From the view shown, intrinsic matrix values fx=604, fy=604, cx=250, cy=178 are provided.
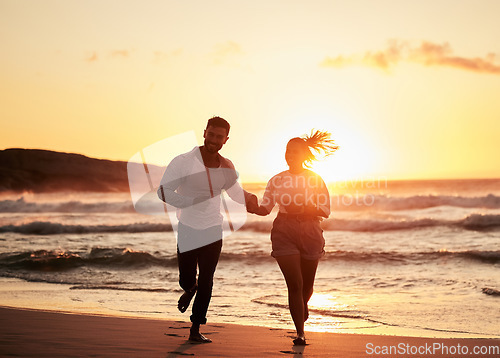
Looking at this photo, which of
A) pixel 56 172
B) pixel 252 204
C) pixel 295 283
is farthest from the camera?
pixel 56 172

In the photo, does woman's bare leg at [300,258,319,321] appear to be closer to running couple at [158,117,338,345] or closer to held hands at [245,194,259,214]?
running couple at [158,117,338,345]

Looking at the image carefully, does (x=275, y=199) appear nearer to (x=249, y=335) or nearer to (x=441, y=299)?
(x=249, y=335)

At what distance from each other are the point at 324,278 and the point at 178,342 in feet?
20.3

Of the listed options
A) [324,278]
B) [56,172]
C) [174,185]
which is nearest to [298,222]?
[174,185]

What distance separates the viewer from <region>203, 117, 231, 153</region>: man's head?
5625mm

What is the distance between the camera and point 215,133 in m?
5.62

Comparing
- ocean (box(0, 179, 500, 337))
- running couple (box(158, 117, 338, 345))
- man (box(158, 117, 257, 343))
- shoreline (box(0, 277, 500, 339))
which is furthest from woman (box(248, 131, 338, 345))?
ocean (box(0, 179, 500, 337))

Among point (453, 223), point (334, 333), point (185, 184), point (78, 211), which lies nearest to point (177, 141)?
point (185, 184)

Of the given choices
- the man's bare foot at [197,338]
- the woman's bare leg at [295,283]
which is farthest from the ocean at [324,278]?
the man's bare foot at [197,338]

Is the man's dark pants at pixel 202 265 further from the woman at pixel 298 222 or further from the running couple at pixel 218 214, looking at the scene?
the woman at pixel 298 222

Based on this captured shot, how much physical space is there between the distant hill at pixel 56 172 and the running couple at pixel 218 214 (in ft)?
147

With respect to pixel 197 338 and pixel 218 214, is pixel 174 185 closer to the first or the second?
pixel 218 214

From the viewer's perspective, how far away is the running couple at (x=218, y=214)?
18.4ft

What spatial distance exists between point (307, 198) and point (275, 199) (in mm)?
318
